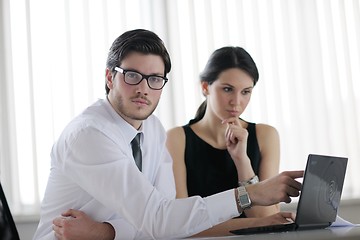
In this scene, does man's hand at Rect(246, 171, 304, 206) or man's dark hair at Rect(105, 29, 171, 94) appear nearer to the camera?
man's hand at Rect(246, 171, 304, 206)

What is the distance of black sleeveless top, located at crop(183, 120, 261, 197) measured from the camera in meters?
2.62

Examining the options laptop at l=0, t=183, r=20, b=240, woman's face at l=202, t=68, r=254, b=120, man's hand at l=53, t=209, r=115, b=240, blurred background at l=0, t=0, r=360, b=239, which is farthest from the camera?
blurred background at l=0, t=0, r=360, b=239

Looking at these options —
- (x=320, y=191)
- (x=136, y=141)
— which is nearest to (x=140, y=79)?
(x=136, y=141)

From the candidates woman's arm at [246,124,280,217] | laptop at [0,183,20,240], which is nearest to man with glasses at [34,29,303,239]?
laptop at [0,183,20,240]

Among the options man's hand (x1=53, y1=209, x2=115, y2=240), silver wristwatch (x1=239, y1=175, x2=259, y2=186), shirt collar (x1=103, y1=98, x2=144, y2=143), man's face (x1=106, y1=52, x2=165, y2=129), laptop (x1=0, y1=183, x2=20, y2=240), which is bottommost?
man's hand (x1=53, y1=209, x2=115, y2=240)

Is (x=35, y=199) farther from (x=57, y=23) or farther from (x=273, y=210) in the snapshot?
(x=273, y=210)

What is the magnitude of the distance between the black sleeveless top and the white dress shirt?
1.61 ft

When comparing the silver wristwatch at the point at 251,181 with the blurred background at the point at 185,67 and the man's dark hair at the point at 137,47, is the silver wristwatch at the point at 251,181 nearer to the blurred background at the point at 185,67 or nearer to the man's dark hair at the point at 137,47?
the man's dark hair at the point at 137,47

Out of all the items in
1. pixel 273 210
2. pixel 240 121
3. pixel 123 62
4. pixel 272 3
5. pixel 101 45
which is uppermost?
pixel 272 3

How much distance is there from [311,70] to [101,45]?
134 cm

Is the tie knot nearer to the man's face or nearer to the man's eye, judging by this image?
the man's face

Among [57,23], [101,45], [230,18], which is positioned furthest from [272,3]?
[57,23]

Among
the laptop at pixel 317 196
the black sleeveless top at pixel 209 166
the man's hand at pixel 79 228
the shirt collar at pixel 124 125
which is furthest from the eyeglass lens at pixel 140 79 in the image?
the black sleeveless top at pixel 209 166

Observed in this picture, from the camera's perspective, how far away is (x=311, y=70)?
3.84 m
